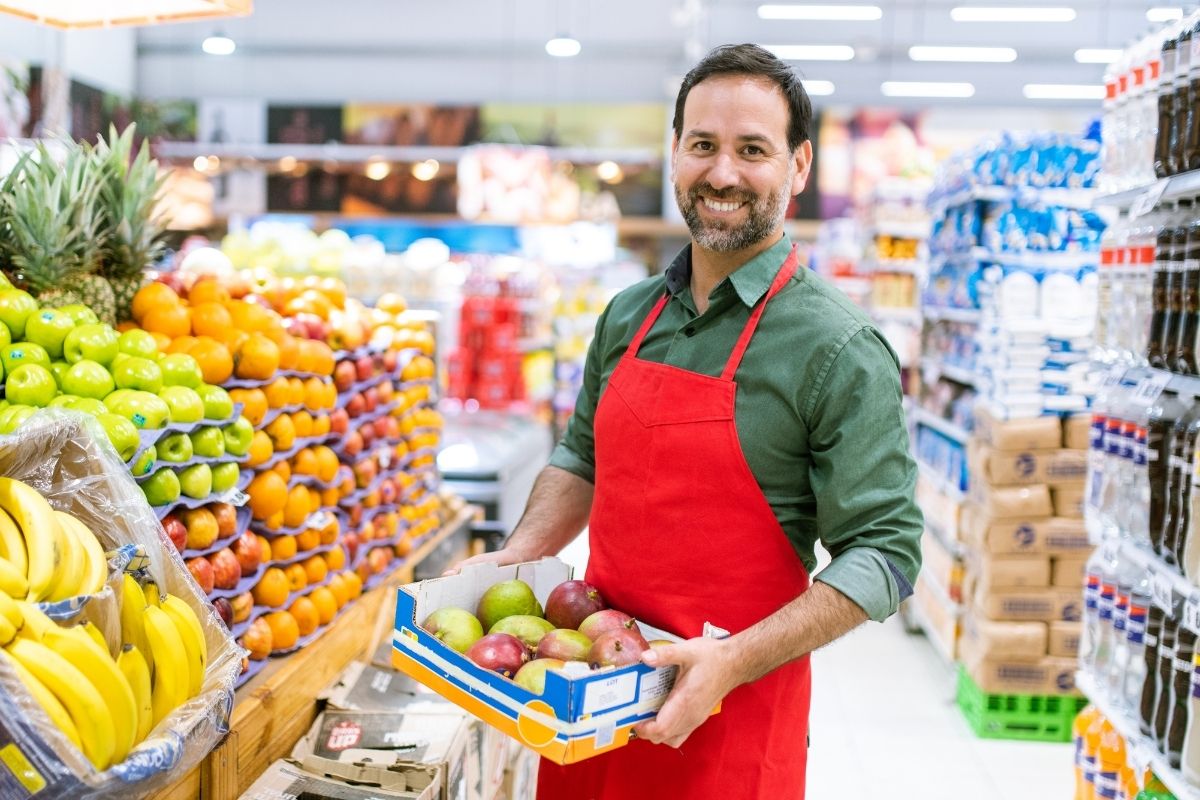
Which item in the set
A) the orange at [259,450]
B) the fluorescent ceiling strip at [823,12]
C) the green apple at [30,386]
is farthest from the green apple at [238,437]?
the fluorescent ceiling strip at [823,12]

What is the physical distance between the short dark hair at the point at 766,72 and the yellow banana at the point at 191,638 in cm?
128

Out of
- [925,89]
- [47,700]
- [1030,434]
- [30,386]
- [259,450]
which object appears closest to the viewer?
[47,700]

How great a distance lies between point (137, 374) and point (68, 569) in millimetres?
908

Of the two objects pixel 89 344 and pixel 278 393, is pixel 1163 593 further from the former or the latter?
pixel 89 344

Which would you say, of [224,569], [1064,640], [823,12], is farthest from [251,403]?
[823,12]

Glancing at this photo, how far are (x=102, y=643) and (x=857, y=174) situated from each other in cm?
1431

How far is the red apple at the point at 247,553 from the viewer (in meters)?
2.75

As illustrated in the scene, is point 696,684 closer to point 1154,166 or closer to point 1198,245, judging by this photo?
point 1198,245

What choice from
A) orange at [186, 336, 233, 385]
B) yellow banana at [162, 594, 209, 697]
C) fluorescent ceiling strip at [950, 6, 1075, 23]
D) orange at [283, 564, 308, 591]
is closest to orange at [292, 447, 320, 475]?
orange at [283, 564, 308, 591]

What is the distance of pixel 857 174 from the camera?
1480 centimetres

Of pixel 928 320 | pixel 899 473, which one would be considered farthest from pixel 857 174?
pixel 899 473

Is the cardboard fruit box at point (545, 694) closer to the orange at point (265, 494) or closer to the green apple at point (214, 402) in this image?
the green apple at point (214, 402)

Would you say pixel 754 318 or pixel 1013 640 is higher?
pixel 754 318

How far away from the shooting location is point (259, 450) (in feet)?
9.28
